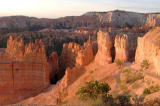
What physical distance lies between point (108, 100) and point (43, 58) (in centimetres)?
1202

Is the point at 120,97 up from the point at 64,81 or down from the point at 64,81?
up

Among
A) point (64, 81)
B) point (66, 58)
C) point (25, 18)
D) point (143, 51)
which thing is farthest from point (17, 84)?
point (25, 18)

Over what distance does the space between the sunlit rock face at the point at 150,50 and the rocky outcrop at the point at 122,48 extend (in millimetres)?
1037

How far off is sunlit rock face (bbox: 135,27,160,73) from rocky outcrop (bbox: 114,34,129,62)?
1037mm

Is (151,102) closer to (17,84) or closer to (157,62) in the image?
(157,62)

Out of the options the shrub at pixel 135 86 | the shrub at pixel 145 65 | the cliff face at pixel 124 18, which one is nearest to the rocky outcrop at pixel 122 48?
the shrub at pixel 145 65

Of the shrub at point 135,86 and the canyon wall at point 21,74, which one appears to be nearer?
the shrub at point 135,86

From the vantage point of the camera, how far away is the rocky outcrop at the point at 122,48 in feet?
58.9

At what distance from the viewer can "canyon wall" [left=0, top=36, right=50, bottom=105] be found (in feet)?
62.4

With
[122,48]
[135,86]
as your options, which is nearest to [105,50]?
[122,48]

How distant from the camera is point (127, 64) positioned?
1719cm

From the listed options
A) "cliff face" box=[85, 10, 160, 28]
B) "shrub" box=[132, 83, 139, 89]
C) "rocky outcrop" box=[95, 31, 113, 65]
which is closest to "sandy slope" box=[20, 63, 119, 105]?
"rocky outcrop" box=[95, 31, 113, 65]

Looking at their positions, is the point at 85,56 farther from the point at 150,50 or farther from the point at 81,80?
the point at 150,50

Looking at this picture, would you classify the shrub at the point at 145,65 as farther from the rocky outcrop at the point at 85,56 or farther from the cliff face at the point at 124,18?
the cliff face at the point at 124,18
